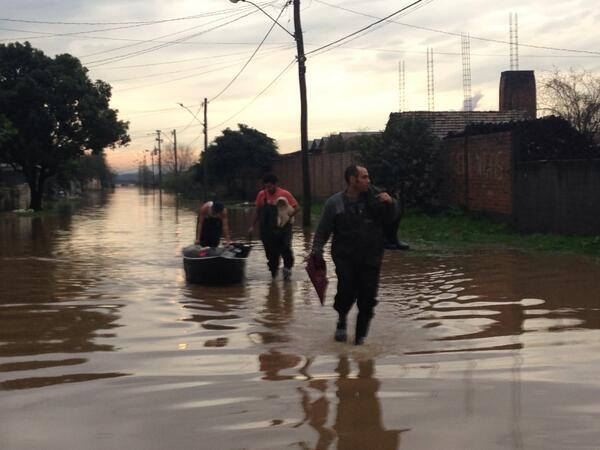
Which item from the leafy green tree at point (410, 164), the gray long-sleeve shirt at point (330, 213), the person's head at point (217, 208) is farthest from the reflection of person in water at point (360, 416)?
the leafy green tree at point (410, 164)

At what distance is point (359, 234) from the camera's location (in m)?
6.69

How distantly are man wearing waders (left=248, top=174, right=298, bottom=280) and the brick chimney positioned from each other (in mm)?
31646

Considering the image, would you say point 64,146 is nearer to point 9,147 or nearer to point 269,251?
point 9,147

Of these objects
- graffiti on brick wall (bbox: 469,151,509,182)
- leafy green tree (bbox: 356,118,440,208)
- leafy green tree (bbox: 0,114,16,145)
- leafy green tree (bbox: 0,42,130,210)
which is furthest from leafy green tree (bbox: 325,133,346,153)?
graffiti on brick wall (bbox: 469,151,509,182)

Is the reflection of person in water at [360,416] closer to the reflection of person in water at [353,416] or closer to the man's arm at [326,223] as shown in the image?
the reflection of person in water at [353,416]

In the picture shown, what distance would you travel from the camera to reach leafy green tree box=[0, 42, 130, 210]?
137 ft

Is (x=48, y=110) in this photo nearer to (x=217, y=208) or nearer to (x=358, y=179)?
(x=217, y=208)

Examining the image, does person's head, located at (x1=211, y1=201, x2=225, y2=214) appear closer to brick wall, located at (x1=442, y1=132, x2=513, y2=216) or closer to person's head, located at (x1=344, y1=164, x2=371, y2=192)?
person's head, located at (x1=344, y1=164, x2=371, y2=192)

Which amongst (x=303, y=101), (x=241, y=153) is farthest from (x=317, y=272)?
(x=241, y=153)

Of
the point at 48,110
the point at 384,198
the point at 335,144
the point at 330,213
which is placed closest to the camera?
the point at 384,198

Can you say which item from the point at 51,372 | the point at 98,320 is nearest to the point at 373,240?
the point at 51,372

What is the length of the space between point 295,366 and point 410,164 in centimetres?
1830

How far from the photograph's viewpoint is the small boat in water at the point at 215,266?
10.9 meters

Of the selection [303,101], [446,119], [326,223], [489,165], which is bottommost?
[326,223]
